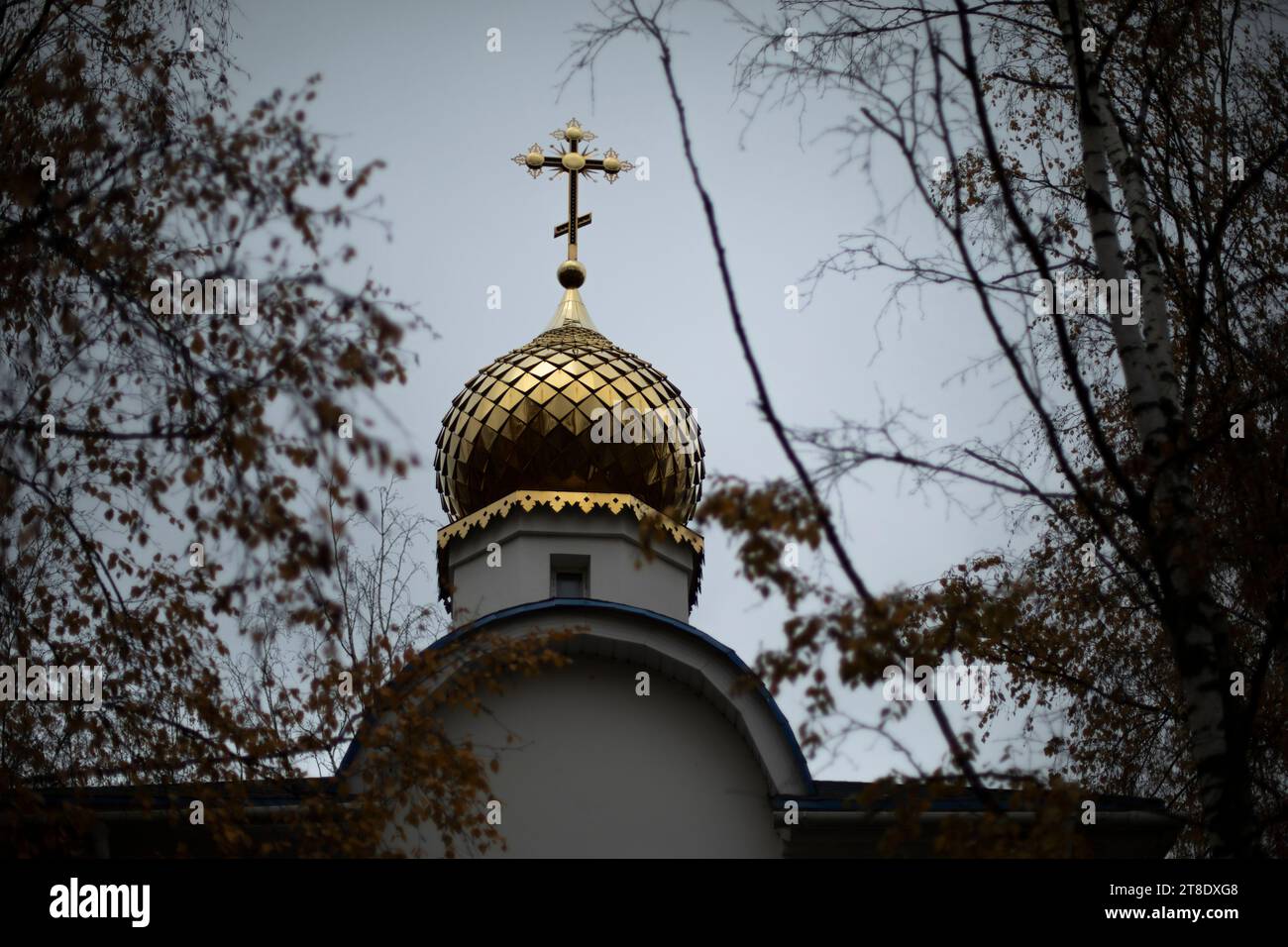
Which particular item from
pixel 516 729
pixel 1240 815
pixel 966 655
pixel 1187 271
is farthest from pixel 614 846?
pixel 1240 815

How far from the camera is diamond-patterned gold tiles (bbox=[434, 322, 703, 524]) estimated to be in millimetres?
13477

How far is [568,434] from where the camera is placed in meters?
13.5

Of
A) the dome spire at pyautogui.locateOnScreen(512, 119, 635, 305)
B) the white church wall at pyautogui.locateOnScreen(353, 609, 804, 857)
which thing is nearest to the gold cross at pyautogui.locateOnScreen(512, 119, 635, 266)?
the dome spire at pyautogui.locateOnScreen(512, 119, 635, 305)

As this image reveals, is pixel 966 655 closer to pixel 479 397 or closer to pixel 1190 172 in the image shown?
pixel 1190 172

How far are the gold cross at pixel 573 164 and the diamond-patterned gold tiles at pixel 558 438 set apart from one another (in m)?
2.44

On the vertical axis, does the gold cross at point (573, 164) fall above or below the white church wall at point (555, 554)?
above

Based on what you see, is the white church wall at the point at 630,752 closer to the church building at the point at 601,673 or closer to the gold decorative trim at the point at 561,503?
the church building at the point at 601,673

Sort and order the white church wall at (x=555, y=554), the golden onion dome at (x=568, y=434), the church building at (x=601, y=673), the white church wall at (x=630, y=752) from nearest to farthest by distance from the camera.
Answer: the church building at (x=601, y=673) < the white church wall at (x=630, y=752) < the white church wall at (x=555, y=554) < the golden onion dome at (x=568, y=434)

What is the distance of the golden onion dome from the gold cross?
2.40 m

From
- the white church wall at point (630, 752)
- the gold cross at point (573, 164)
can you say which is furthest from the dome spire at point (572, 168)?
the white church wall at point (630, 752)

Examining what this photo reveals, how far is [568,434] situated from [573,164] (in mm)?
4054

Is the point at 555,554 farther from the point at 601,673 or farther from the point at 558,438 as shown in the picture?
the point at 601,673

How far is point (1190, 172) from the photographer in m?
7.80

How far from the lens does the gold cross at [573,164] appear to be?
1617 centimetres
